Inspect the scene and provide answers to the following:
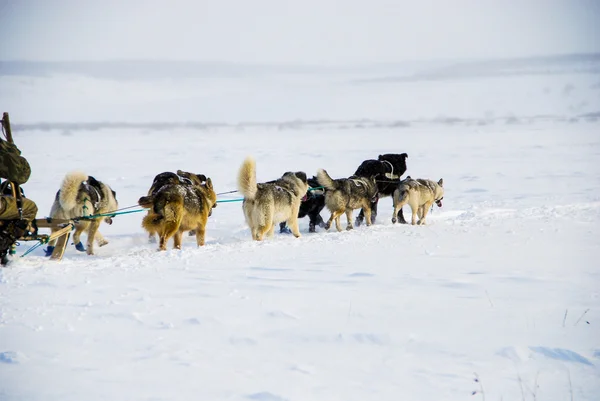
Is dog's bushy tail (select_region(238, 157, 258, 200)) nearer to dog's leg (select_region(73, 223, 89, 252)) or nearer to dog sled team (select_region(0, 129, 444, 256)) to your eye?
dog sled team (select_region(0, 129, 444, 256))

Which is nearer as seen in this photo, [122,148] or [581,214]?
[581,214]

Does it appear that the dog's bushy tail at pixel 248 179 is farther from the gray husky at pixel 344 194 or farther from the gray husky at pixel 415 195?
the gray husky at pixel 415 195

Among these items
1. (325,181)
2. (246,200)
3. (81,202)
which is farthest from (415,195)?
(81,202)

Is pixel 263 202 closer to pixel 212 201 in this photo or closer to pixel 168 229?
pixel 212 201

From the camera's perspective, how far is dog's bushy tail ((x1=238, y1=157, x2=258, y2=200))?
22.4 feet

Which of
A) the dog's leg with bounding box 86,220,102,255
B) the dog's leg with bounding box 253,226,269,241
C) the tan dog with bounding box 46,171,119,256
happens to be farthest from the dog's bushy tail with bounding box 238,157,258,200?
the dog's leg with bounding box 86,220,102,255

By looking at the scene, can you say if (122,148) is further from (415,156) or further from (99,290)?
(99,290)

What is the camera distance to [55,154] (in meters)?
24.0

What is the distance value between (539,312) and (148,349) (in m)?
2.60

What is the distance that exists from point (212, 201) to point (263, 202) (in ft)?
2.29

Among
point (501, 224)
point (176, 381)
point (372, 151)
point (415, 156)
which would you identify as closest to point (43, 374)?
point (176, 381)

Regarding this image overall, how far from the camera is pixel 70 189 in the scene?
21.3ft

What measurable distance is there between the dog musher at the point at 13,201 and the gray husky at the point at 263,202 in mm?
2570

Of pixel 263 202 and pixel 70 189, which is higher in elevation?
pixel 70 189
